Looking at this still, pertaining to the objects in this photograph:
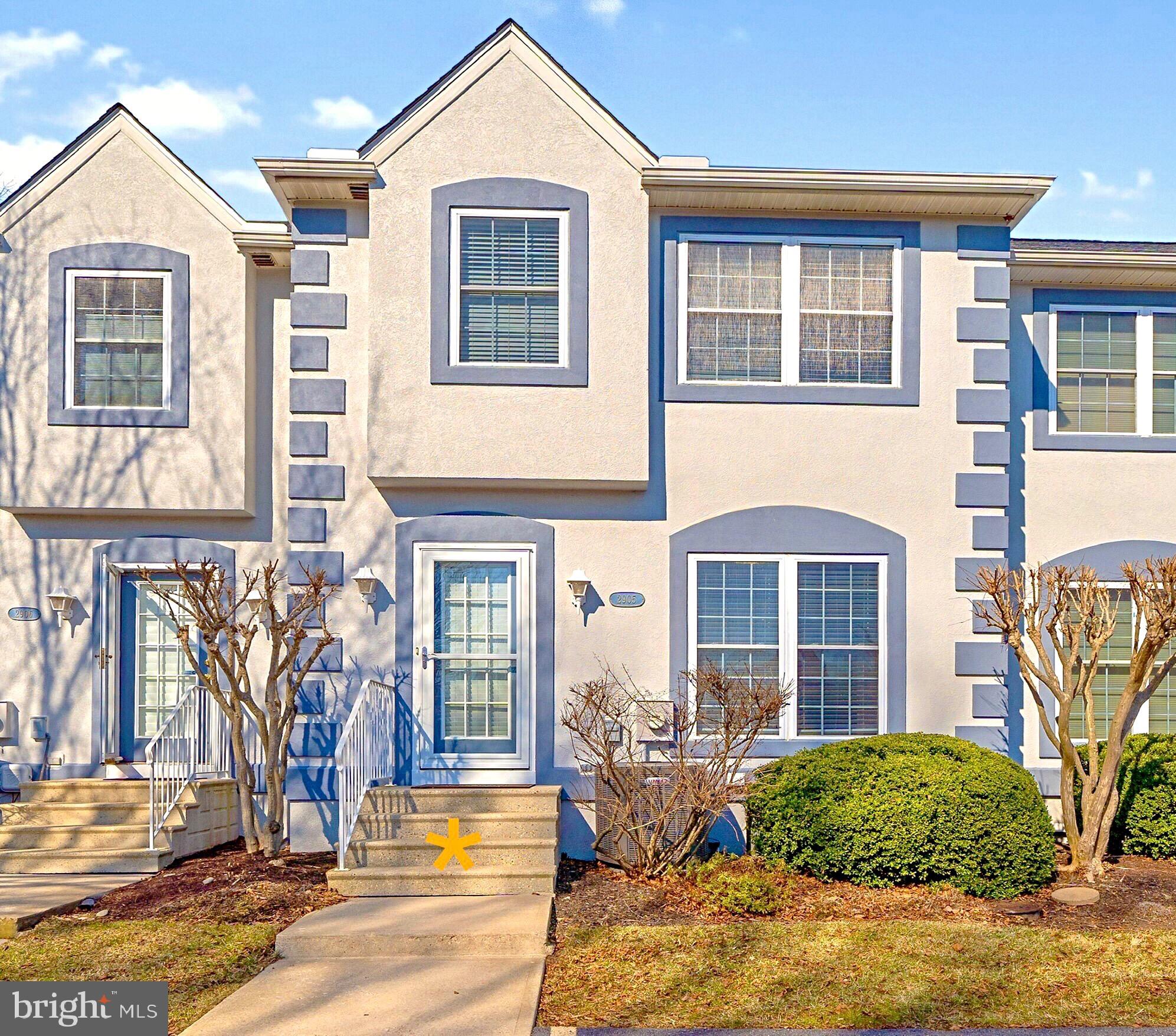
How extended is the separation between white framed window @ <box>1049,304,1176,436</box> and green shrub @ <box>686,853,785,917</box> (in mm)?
5645

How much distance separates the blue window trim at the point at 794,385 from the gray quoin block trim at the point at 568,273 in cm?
81

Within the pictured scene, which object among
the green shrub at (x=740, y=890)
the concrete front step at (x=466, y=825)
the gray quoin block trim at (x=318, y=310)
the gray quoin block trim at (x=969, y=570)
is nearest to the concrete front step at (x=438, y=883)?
the concrete front step at (x=466, y=825)

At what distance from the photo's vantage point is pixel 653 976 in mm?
6406

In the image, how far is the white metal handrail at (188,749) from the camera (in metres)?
9.73

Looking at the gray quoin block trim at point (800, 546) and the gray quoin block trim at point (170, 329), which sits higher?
the gray quoin block trim at point (170, 329)

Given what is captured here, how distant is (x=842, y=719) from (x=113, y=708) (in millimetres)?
6871

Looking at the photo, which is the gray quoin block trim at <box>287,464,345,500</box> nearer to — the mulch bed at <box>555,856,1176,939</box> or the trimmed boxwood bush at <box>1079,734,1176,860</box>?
the mulch bed at <box>555,856,1176,939</box>

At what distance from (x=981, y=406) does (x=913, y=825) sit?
4005 mm

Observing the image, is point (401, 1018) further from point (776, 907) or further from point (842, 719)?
point (842, 719)

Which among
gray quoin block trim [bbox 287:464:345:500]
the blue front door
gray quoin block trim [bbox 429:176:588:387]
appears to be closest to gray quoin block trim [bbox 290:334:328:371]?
gray quoin block trim [bbox 287:464:345:500]

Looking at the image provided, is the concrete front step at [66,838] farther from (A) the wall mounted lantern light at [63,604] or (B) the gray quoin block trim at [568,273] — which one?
(B) the gray quoin block trim at [568,273]

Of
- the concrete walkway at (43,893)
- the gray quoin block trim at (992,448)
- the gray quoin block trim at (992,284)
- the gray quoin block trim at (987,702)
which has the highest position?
the gray quoin block trim at (992,284)

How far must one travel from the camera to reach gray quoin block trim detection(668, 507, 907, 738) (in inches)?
391

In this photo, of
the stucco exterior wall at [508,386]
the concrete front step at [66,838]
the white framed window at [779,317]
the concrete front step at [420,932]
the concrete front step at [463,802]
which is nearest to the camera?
the concrete front step at [420,932]
